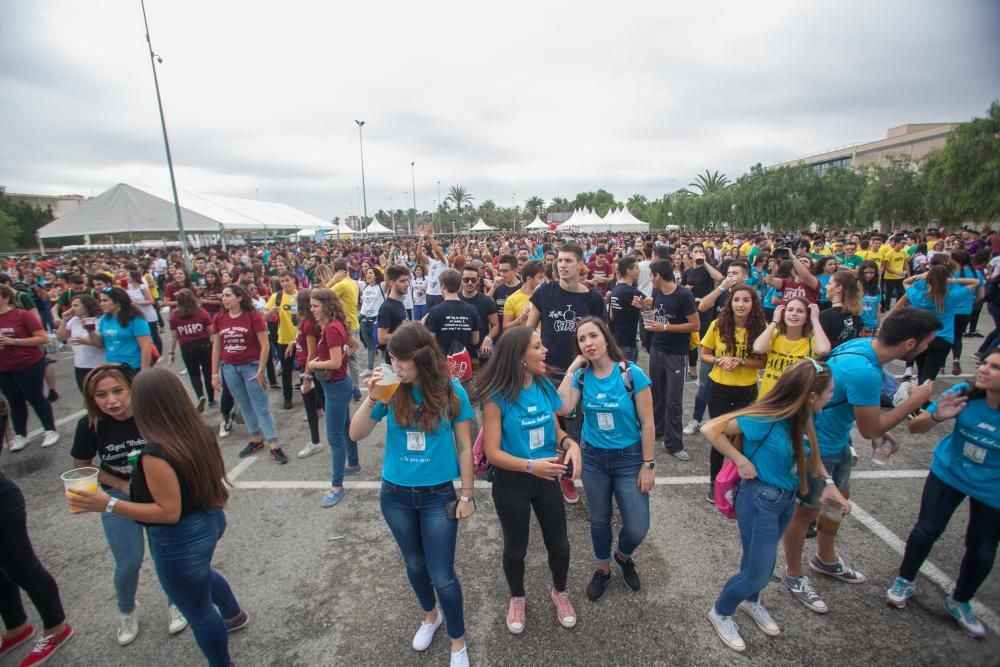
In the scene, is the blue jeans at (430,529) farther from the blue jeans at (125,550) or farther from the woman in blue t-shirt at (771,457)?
the blue jeans at (125,550)

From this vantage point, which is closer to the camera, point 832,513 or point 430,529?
point 430,529

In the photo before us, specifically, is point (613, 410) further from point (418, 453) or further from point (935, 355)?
point (935, 355)

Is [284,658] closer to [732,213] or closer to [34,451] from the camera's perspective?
[34,451]

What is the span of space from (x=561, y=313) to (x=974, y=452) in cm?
285

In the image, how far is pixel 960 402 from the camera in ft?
8.10

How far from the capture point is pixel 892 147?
Answer: 197 ft

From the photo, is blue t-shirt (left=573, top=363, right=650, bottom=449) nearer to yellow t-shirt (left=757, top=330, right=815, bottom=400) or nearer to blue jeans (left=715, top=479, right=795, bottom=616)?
blue jeans (left=715, top=479, right=795, bottom=616)

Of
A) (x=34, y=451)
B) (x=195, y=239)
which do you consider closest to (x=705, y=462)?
(x=34, y=451)


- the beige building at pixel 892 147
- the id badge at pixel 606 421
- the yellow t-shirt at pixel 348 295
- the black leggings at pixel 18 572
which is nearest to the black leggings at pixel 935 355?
the id badge at pixel 606 421

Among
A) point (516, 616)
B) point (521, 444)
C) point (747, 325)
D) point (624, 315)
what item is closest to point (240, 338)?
point (521, 444)

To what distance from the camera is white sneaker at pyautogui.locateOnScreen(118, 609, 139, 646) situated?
275 cm

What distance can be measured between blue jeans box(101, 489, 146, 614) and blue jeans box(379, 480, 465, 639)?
163 cm

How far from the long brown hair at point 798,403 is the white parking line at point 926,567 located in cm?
161

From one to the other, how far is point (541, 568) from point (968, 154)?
98.3ft
